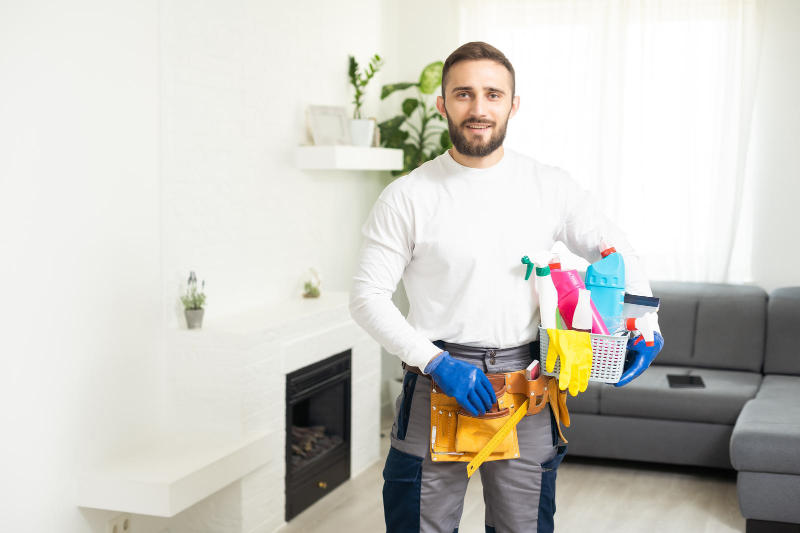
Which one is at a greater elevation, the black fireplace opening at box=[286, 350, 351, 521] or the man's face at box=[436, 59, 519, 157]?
the man's face at box=[436, 59, 519, 157]

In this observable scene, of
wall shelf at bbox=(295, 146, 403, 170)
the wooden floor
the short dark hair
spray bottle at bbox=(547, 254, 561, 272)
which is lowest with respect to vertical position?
the wooden floor

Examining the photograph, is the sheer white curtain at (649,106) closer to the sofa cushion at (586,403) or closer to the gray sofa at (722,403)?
the gray sofa at (722,403)

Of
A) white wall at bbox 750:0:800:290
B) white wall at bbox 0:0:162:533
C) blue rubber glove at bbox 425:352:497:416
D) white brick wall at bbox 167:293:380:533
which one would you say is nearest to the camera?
blue rubber glove at bbox 425:352:497:416

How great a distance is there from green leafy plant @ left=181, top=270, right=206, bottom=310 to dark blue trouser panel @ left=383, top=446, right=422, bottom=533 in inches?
55.3

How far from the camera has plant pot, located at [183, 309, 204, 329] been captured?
10.5 feet

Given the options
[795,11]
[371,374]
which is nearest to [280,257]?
[371,374]

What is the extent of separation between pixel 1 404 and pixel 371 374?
2.02 meters

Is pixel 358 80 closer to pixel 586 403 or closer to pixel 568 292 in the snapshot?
pixel 586 403

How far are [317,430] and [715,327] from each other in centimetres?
209

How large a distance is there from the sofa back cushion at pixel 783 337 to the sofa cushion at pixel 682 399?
0.71ft

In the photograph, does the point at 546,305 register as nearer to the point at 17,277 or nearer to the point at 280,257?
the point at 17,277

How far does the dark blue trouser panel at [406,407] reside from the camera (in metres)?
2.07

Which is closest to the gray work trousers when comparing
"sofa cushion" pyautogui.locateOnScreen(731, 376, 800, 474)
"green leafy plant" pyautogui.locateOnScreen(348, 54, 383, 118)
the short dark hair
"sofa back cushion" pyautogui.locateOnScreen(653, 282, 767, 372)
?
the short dark hair

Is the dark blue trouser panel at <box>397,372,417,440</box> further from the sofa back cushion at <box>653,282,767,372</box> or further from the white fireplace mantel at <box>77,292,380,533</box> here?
the sofa back cushion at <box>653,282,767,372</box>
